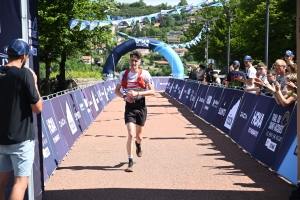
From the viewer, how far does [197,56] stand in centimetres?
8375

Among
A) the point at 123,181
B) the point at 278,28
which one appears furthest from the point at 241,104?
the point at 278,28

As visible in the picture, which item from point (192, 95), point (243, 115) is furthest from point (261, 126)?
point (192, 95)

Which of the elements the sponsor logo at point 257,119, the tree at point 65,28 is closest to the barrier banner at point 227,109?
the sponsor logo at point 257,119

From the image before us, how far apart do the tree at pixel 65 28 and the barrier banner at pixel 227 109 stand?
20.8 m

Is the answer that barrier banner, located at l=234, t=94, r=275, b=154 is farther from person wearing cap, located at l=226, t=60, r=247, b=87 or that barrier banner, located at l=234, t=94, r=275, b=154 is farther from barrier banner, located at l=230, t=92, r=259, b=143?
person wearing cap, located at l=226, t=60, r=247, b=87

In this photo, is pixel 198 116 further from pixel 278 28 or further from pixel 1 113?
pixel 278 28

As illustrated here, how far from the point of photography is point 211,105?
1830 cm

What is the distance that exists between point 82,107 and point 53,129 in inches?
251

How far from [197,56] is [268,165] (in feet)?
245

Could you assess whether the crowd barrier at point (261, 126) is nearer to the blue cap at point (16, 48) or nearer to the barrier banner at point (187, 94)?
the blue cap at point (16, 48)

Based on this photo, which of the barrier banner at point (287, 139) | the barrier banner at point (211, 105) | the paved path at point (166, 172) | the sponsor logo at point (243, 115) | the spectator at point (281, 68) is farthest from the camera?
the barrier banner at point (211, 105)

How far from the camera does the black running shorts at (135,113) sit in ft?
32.3

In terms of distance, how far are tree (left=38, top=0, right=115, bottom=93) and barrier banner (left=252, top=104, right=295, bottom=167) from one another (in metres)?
26.3

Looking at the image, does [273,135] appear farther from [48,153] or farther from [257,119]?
[48,153]
